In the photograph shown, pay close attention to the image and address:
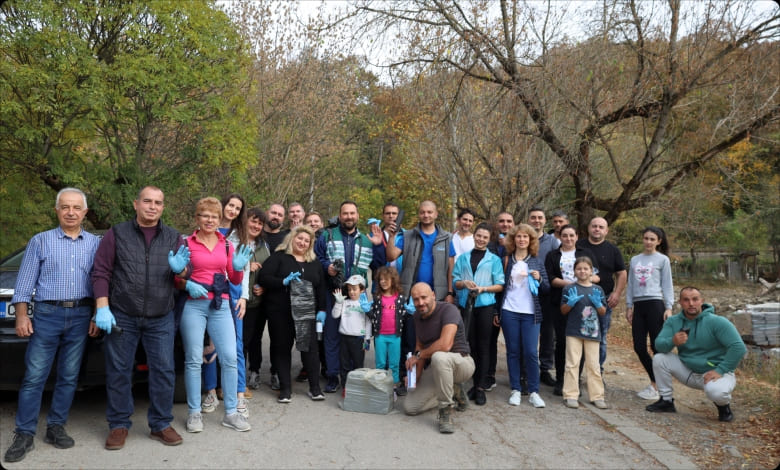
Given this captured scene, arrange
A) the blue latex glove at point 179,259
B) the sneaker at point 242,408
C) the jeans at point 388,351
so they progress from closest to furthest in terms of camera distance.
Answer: the blue latex glove at point 179,259 → the sneaker at point 242,408 → the jeans at point 388,351

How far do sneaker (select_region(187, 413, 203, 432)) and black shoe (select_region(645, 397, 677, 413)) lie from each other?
15.0 feet

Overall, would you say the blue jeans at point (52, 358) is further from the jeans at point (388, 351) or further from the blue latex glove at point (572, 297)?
the blue latex glove at point (572, 297)

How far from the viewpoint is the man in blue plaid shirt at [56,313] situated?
453 cm

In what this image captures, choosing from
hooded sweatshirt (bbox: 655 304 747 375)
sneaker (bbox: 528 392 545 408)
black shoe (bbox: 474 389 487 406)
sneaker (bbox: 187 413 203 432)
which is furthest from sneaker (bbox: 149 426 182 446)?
hooded sweatshirt (bbox: 655 304 747 375)

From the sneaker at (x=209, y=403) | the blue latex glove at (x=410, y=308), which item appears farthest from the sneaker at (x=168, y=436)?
the blue latex glove at (x=410, y=308)

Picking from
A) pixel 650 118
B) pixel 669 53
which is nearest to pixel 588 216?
pixel 650 118

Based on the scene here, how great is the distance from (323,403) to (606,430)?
2811mm

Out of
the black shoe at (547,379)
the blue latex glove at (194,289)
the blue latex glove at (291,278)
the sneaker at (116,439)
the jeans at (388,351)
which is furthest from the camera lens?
the black shoe at (547,379)

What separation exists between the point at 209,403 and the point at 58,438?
55.4 inches

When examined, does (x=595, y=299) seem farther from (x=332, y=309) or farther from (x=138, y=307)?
(x=138, y=307)

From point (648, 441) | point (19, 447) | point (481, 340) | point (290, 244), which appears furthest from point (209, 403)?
point (648, 441)

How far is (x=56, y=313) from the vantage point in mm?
4598

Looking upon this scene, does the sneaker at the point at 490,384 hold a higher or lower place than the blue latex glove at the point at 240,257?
lower

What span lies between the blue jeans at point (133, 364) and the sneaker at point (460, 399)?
273 cm
